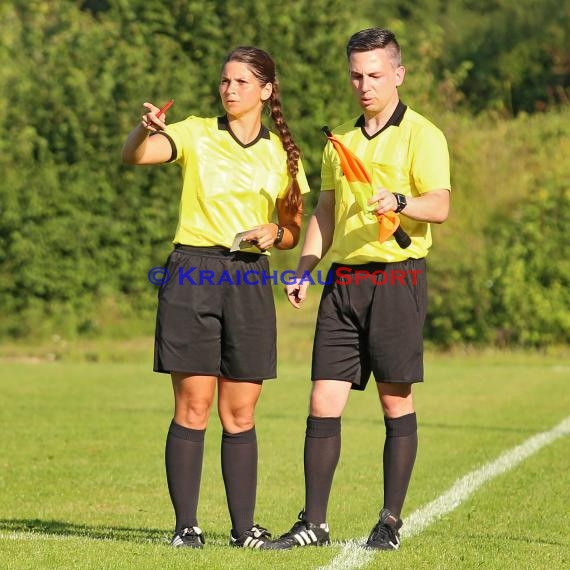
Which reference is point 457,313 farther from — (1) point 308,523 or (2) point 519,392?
(1) point 308,523

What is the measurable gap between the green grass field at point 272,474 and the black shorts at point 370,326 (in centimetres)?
80

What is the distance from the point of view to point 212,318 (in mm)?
6512

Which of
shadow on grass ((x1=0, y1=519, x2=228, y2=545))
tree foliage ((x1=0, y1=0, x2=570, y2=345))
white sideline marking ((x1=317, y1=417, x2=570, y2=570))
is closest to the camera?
white sideline marking ((x1=317, y1=417, x2=570, y2=570))

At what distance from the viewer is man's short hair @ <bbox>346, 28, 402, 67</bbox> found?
654cm

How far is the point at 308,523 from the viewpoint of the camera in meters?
6.61

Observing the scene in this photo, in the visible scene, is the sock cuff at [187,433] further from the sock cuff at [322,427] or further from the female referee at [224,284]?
the sock cuff at [322,427]

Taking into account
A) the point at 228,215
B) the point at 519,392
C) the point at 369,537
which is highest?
the point at 228,215

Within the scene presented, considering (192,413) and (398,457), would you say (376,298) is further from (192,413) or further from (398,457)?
(192,413)

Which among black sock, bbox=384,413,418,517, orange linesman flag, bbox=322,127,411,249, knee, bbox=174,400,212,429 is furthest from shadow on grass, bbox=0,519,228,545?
orange linesman flag, bbox=322,127,411,249

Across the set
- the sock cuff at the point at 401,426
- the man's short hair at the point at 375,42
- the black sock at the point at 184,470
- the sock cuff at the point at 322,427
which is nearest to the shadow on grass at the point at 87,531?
the black sock at the point at 184,470

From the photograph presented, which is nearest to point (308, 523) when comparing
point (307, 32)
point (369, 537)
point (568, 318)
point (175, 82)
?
point (369, 537)

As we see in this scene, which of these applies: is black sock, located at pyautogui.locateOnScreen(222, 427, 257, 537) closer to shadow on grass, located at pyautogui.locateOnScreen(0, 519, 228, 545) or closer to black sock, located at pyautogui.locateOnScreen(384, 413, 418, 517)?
shadow on grass, located at pyautogui.locateOnScreen(0, 519, 228, 545)

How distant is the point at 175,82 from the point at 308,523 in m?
15.9

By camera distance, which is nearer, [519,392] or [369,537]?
[369,537]
